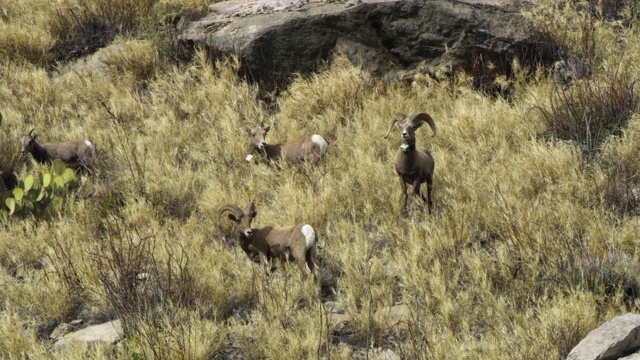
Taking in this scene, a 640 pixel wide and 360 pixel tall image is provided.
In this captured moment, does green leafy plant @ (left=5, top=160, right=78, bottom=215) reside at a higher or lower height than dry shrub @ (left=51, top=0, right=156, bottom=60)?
lower

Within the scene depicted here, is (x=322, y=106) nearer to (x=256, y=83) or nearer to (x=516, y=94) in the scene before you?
(x=256, y=83)

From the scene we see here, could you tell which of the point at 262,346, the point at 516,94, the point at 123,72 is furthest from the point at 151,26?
the point at 262,346

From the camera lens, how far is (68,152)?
10.8m

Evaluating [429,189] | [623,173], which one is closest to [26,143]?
[429,189]

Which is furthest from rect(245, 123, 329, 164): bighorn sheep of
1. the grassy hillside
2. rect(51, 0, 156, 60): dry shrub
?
rect(51, 0, 156, 60): dry shrub

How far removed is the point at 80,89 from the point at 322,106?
408cm

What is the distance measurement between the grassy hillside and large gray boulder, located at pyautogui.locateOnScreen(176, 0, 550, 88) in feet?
1.16

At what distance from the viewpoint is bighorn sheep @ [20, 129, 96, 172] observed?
35.0 feet

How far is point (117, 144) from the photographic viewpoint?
36.8ft

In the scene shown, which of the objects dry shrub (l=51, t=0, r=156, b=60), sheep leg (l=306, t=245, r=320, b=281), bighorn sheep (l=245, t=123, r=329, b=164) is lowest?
sheep leg (l=306, t=245, r=320, b=281)

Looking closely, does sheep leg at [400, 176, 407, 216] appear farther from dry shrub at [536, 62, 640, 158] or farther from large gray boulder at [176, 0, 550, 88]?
large gray boulder at [176, 0, 550, 88]

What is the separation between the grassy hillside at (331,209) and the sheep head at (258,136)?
0.28 metres

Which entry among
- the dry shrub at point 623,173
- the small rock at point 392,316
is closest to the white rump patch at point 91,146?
the small rock at point 392,316

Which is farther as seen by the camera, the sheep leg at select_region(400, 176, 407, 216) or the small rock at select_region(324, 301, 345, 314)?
the sheep leg at select_region(400, 176, 407, 216)
